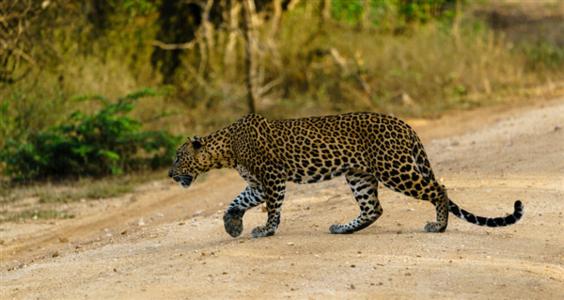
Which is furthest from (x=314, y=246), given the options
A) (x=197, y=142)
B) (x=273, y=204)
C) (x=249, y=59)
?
(x=249, y=59)

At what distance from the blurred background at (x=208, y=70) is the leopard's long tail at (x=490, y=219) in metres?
6.65

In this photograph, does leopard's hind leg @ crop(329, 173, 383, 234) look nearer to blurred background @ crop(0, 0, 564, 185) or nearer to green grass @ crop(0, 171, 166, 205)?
green grass @ crop(0, 171, 166, 205)

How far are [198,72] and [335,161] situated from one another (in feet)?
35.6

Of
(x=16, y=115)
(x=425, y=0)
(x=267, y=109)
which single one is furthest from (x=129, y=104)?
(x=425, y=0)

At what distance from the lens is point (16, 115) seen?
54.8 ft

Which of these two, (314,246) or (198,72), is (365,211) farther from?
(198,72)

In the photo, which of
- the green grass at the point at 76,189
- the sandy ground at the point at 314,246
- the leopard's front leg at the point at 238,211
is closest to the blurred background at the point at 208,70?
the green grass at the point at 76,189

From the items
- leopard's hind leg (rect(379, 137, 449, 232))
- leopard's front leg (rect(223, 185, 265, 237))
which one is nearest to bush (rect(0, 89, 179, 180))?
leopard's front leg (rect(223, 185, 265, 237))

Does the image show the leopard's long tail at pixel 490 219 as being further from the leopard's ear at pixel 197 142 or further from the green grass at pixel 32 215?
the green grass at pixel 32 215

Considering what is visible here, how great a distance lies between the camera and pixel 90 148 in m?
15.5

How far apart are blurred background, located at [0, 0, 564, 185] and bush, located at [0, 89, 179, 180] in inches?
0.8

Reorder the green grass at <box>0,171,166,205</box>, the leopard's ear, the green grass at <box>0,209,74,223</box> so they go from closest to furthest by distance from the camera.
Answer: the leopard's ear, the green grass at <box>0,209,74,223</box>, the green grass at <box>0,171,166,205</box>

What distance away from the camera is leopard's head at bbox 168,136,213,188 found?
33.6 feet

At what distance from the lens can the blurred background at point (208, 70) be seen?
16.0m
